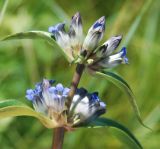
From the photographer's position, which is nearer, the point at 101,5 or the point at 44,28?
the point at 44,28

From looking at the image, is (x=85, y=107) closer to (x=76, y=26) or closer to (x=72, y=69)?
(x=76, y=26)

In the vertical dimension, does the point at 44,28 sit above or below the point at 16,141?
above

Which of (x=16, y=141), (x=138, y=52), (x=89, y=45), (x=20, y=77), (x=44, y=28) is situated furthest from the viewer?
(x=138, y=52)

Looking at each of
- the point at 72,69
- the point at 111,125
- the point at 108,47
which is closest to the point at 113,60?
the point at 108,47

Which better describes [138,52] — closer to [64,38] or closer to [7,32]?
[7,32]

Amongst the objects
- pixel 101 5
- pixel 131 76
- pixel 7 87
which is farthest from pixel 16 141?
pixel 101 5

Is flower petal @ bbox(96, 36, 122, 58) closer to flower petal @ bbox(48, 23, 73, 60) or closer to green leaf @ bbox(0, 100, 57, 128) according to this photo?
flower petal @ bbox(48, 23, 73, 60)

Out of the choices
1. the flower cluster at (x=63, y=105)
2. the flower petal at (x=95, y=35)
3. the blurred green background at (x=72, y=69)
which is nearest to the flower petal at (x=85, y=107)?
the flower cluster at (x=63, y=105)

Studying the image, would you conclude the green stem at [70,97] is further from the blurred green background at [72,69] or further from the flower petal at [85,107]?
the blurred green background at [72,69]
